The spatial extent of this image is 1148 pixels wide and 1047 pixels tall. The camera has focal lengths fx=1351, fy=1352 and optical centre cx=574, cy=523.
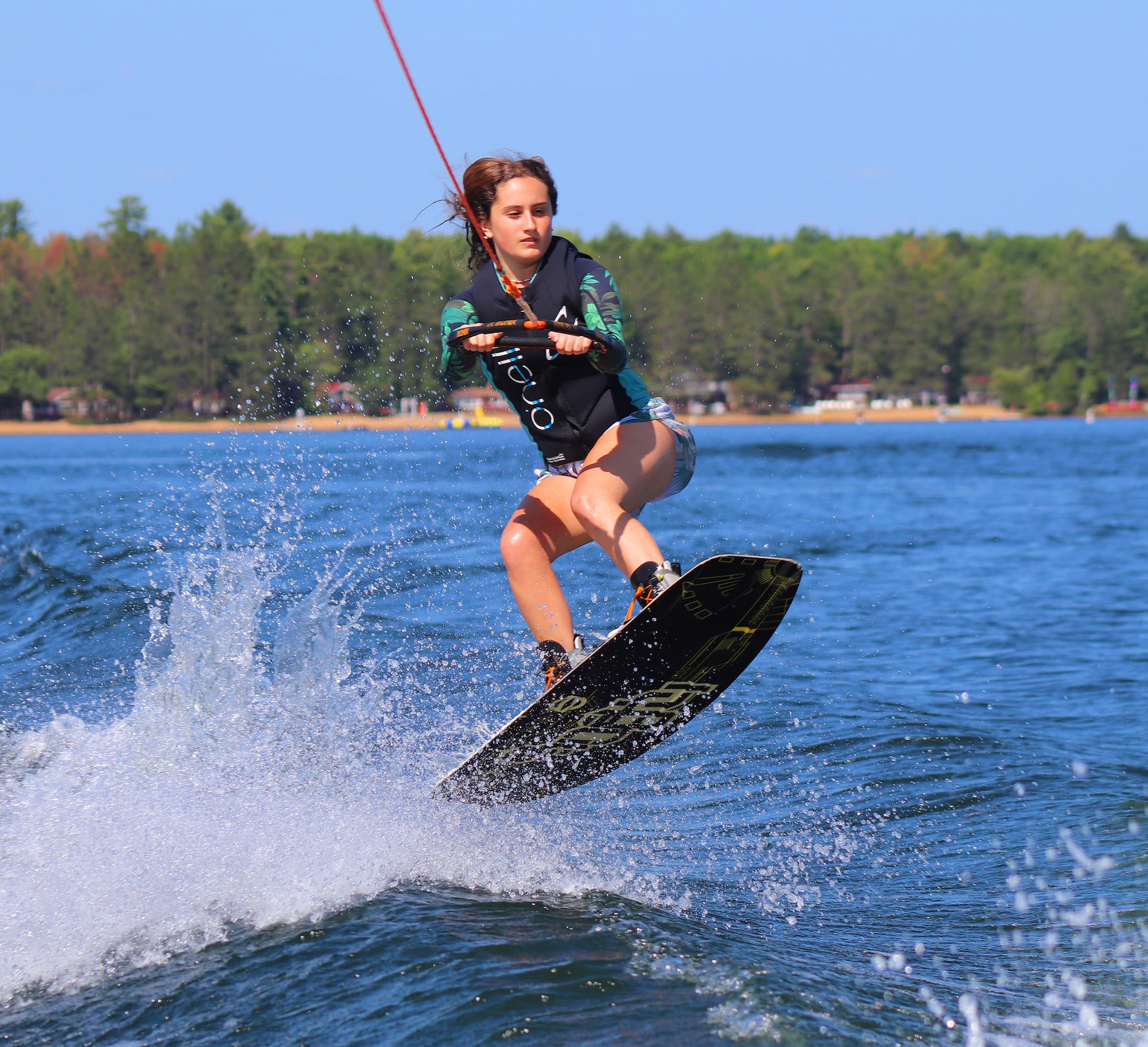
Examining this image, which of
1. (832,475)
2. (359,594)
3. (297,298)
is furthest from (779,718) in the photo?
(297,298)

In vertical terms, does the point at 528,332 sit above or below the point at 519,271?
below

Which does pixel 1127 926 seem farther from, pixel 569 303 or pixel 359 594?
pixel 359 594

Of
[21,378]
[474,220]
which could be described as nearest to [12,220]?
[21,378]

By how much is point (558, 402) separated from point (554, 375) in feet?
0.41

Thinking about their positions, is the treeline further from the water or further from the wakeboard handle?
the wakeboard handle

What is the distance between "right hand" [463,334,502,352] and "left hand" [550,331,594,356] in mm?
194

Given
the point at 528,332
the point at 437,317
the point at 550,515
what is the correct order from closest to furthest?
1. the point at 528,332
2. the point at 550,515
3. the point at 437,317

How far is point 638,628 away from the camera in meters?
4.49

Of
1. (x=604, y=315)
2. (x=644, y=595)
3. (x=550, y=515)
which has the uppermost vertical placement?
(x=604, y=315)

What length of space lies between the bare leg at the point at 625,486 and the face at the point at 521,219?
717mm

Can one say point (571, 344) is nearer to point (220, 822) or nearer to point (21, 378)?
point (220, 822)

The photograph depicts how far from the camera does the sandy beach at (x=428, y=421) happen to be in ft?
215

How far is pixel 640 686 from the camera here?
4.80 m

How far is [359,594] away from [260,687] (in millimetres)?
3698
